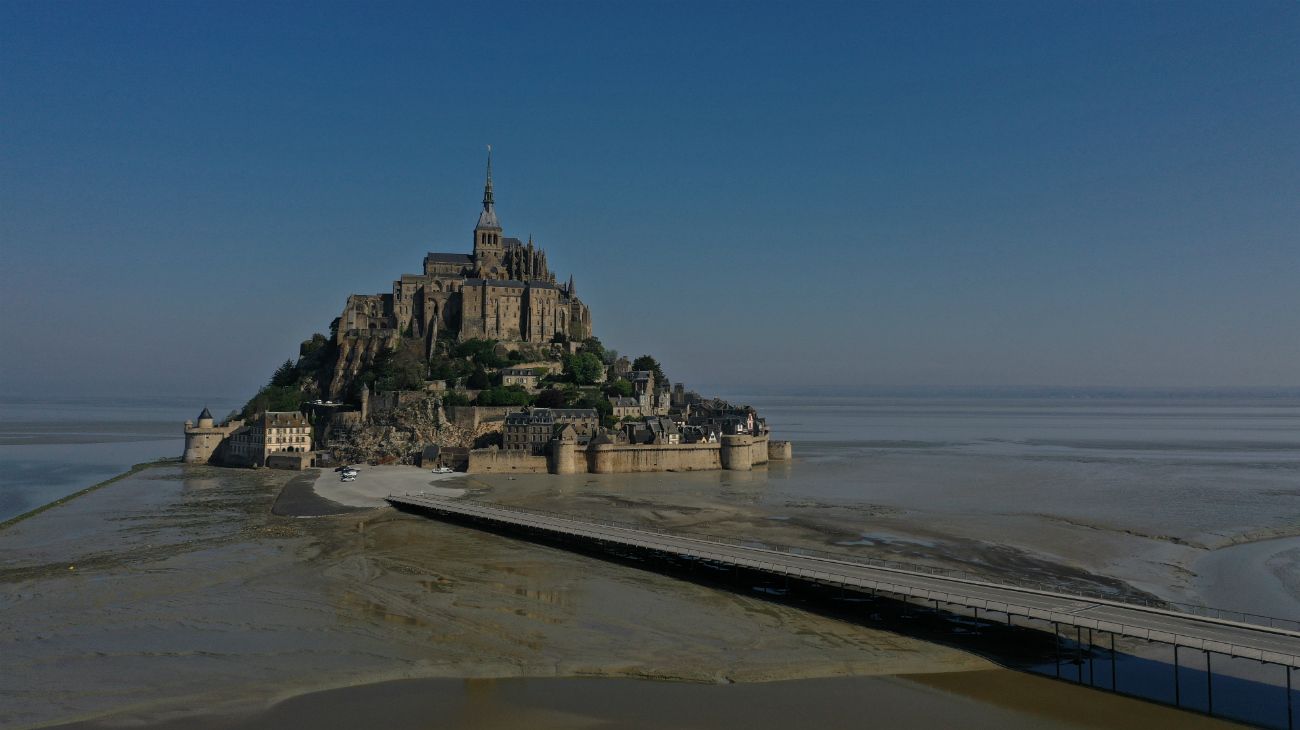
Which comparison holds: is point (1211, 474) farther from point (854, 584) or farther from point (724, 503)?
point (854, 584)

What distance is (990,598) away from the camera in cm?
2069

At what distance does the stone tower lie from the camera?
83.8 metres

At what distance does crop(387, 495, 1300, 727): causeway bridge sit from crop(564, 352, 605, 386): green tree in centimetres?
3637

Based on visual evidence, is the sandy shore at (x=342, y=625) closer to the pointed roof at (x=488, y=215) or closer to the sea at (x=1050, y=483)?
the sea at (x=1050, y=483)

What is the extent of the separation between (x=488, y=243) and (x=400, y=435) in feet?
98.2

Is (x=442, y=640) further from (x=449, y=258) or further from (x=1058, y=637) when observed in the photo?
(x=449, y=258)

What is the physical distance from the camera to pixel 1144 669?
19.1 metres

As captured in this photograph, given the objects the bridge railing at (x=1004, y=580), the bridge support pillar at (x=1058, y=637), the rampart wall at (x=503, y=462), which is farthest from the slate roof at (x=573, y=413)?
the bridge support pillar at (x=1058, y=637)

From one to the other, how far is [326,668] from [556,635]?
5.44 meters

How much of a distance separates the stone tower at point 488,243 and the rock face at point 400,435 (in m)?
23.9

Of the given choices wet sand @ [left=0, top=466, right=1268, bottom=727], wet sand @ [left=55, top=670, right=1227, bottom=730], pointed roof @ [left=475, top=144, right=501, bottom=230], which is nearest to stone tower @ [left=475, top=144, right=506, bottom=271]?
pointed roof @ [left=475, top=144, right=501, bottom=230]

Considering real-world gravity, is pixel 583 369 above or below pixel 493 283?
below

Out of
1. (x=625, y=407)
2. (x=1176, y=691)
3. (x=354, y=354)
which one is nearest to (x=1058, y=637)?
(x=1176, y=691)

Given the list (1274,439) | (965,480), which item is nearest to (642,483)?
(965,480)
